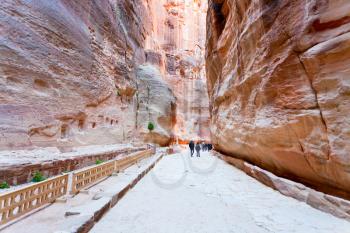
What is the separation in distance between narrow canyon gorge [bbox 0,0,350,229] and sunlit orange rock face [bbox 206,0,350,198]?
2 centimetres

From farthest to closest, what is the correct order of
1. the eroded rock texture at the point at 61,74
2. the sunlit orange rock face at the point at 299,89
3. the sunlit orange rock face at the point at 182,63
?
the sunlit orange rock face at the point at 182,63 < the eroded rock texture at the point at 61,74 < the sunlit orange rock face at the point at 299,89

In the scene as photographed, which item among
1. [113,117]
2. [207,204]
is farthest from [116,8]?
[207,204]

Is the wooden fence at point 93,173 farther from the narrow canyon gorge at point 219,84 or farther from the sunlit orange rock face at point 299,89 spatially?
the sunlit orange rock face at point 299,89

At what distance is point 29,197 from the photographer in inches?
138

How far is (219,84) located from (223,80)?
129 centimetres

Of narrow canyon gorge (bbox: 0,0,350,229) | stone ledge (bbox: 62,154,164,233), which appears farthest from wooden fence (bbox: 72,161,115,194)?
narrow canyon gorge (bbox: 0,0,350,229)

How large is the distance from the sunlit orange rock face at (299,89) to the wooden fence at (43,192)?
17.1ft

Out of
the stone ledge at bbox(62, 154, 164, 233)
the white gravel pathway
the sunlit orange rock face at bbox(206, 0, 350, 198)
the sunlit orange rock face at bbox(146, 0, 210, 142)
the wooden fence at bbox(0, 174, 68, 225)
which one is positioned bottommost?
the white gravel pathway

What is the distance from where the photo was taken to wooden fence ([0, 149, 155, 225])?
3111 mm

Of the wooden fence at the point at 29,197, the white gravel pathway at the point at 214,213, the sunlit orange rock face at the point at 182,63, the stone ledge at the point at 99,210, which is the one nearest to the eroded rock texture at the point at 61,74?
the wooden fence at the point at 29,197

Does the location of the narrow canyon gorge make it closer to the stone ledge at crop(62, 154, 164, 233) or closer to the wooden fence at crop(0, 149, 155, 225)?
the wooden fence at crop(0, 149, 155, 225)

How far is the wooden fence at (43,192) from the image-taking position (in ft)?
10.2

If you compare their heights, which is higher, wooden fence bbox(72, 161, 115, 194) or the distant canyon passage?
the distant canyon passage

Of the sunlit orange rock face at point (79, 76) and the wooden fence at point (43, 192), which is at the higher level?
the sunlit orange rock face at point (79, 76)
